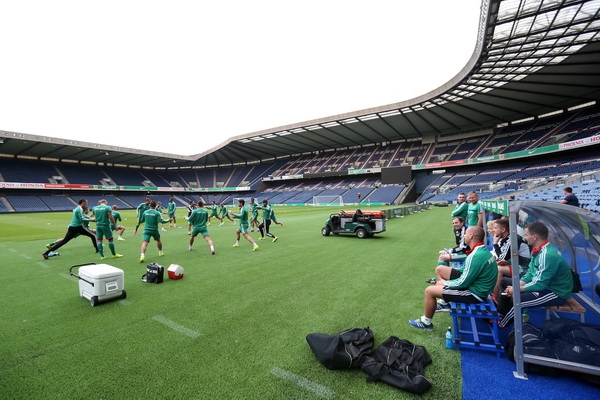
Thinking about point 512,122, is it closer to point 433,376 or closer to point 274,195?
point 274,195

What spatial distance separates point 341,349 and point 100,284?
13.4ft

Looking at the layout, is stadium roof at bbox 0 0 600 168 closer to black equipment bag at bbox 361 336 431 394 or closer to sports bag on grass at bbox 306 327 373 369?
black equipment bag at bbox 361 336 431 394

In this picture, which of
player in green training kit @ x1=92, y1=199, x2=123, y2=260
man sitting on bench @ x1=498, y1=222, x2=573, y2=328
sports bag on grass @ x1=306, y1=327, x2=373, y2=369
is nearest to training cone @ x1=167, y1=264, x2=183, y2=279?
player in green training kit @ x1=92, y1=199, x2=123, y2=260

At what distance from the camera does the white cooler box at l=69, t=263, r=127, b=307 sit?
4.36m

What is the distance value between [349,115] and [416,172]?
1946 cm

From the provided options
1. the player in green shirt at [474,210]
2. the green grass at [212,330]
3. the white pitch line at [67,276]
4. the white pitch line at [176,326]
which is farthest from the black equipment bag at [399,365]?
the white pitch line at [67,276]

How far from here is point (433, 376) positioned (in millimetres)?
2584

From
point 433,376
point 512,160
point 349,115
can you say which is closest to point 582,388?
point 433,376

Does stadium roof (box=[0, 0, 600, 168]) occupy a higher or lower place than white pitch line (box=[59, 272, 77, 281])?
higher

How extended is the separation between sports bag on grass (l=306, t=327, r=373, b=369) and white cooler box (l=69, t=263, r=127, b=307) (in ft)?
12.1

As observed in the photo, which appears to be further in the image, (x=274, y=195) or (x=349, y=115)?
(x=274, y=195)

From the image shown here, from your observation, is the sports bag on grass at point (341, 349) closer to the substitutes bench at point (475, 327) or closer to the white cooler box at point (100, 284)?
the substitutes bench at point (475, 327)

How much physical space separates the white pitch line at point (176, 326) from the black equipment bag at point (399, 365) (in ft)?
7.22

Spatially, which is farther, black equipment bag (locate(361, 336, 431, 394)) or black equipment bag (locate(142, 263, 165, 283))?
black equipment bag (locate(142, 263, 165, 283))
